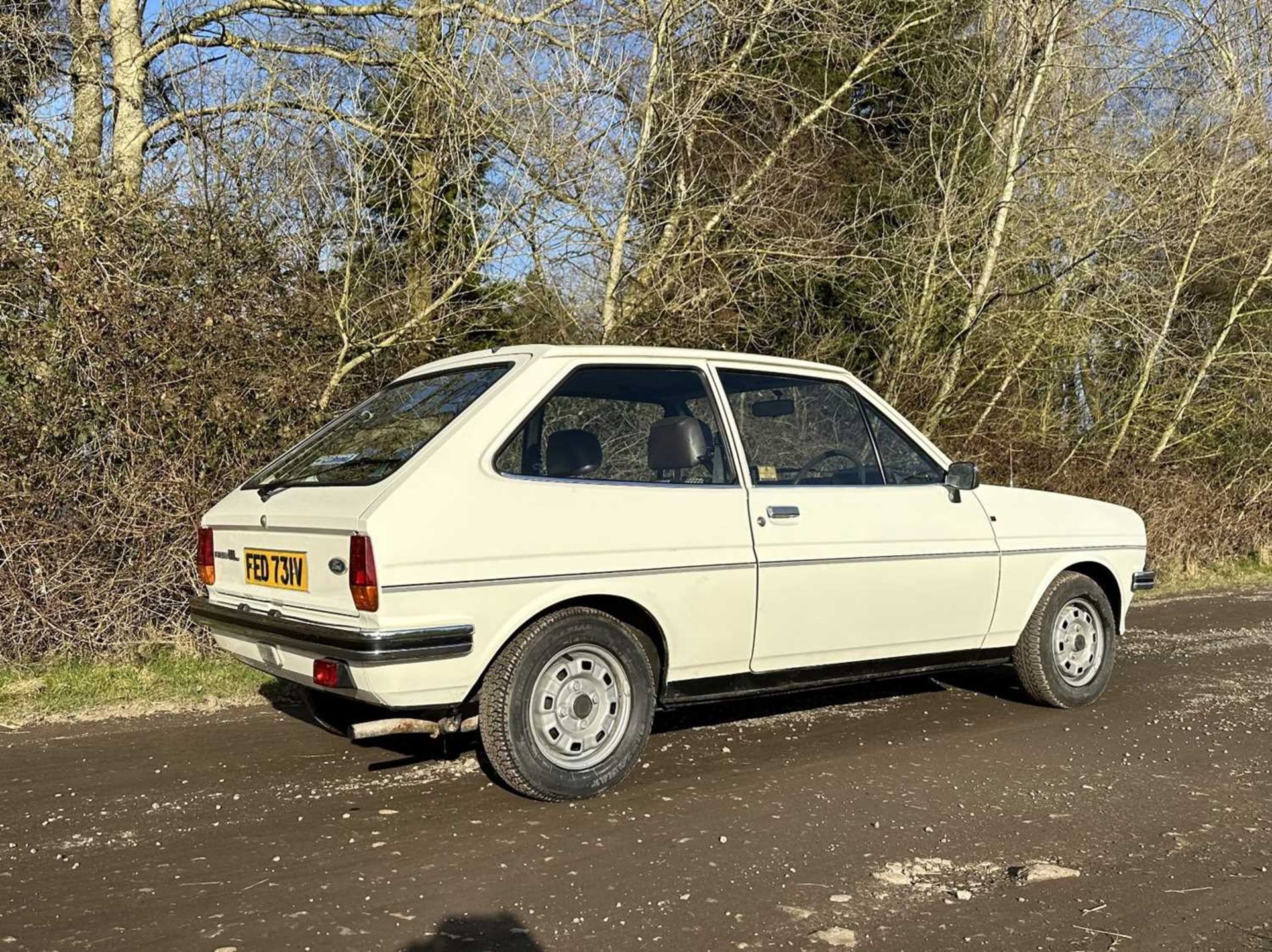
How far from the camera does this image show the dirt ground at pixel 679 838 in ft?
10.7

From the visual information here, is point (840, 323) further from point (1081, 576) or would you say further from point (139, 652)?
point (139, 652)

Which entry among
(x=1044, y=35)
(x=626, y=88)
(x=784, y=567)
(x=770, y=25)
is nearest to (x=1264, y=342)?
(x=1044, y=35)

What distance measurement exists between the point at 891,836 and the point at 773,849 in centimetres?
48

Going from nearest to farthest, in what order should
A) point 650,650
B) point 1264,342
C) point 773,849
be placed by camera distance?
point 773,849 < point 650,650 < point 1264,342

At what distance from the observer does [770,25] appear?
10.2 m

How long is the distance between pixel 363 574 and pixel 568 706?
1045mm

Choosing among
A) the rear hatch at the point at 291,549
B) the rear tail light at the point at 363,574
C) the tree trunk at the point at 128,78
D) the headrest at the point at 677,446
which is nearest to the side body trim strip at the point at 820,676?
the headrest at the point at 677,446

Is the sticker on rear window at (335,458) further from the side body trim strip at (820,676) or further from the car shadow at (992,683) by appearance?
the car shadow at (992,683)

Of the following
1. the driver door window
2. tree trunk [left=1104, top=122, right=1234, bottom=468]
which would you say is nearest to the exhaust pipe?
the driver door window

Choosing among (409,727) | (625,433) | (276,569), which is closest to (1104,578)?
(625,433)

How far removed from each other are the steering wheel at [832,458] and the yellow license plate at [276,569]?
236cm

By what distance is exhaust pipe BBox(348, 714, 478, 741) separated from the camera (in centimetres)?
415

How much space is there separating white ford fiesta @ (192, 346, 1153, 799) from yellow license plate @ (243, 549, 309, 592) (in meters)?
0.01

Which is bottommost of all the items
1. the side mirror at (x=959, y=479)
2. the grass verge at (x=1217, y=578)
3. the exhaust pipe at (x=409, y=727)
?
the grass verge at (x=1217, y=578)
